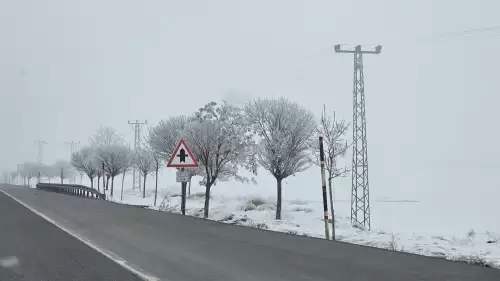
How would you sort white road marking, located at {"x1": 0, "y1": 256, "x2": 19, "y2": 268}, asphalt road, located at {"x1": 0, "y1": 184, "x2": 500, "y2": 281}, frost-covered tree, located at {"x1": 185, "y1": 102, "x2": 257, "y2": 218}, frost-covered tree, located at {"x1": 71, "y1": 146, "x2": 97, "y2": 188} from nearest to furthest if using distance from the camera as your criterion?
asphalt road, located at {"x1": 0, "y1": 184, "x2": 500, "y2": 281} < white road marking, located at {"x1": 0, "y1": 256, "x2": 19, "y2": 268} < frost-covered tree, located at {"x1": 185, "y1": 102, "x2": 257, "y2": 218} < frost-covered tree, located at {"x1": 71, "y1": 146, "x2": 97, "y2": 188}

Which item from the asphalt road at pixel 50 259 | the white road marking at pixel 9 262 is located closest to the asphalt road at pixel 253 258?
the asphalt road at pixel 50 259

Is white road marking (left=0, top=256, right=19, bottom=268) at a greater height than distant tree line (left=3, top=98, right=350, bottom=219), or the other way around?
distant tree line (left=3, top=98, right=350, bottom=219)

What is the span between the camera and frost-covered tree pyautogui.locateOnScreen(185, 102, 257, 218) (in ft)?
95.4

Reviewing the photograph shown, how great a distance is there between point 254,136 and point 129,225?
1718 cm

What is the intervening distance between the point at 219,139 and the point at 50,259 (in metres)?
20.5

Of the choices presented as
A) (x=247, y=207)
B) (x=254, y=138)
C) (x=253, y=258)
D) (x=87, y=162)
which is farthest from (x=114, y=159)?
(x=253, y=258)

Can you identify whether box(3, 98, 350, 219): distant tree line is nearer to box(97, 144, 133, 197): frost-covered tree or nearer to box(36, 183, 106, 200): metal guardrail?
box(36, 183, 106, 200): metal guardrail

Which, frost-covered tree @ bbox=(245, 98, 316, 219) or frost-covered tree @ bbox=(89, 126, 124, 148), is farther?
frost-covered tree @ bbox=(89, 126, 124, 148)

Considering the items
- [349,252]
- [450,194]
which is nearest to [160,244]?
[349,252]

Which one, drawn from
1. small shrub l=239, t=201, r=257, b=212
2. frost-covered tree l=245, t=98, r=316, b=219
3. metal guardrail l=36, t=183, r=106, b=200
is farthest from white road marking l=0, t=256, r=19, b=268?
metal guardrail l=36, t=183, r=106, b=200

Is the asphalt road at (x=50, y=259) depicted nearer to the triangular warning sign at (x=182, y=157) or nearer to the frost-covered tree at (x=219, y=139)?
the triangular warning sign at (x=182, y=157)

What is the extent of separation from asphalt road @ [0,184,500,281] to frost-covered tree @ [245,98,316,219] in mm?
17292

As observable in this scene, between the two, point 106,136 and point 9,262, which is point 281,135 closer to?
point 9,262

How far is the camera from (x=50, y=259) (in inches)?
368
